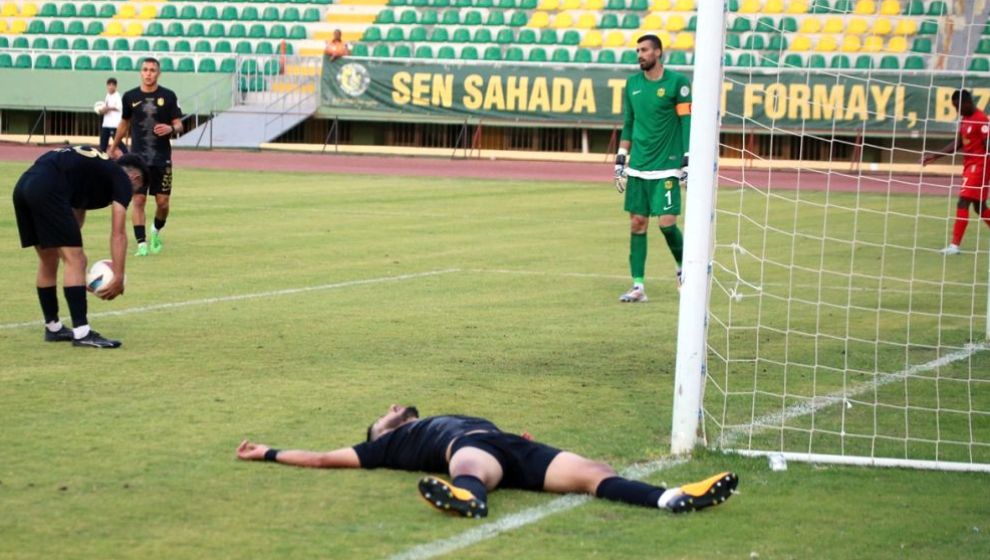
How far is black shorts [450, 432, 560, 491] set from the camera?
232 inches

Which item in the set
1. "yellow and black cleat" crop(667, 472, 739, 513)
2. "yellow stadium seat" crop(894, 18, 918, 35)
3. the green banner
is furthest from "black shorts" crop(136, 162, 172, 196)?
"yellow stadium seat" crop(894, 18, 918, 35)

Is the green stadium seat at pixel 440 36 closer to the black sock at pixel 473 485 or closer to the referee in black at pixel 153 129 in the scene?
the referee in black at pixel 153 129

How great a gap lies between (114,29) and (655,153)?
33193 mm

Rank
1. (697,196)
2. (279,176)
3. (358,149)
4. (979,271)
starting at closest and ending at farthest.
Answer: (697,196) < (979,271) < (279,176) < (358,149)

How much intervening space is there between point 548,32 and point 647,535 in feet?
114

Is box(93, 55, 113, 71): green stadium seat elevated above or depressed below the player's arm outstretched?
above

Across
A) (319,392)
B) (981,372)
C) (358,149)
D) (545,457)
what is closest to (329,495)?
(545,457)

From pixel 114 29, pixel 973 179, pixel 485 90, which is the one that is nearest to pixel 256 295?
pixel 973 179

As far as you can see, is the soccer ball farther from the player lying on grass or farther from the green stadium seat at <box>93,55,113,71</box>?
the green stadium seat at <box>93,55,113,71</box>

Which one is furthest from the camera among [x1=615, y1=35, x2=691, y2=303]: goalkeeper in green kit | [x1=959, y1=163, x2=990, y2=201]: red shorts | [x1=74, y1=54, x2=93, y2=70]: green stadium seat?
[x1=74, y1=54, x2=93, y2=70]: green stadium seat

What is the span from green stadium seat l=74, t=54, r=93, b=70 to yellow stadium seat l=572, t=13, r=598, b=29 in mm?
13217

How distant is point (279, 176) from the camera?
2738 cm

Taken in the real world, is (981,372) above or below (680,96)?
below

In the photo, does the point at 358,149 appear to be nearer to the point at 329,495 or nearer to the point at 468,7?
the point at 468,7
